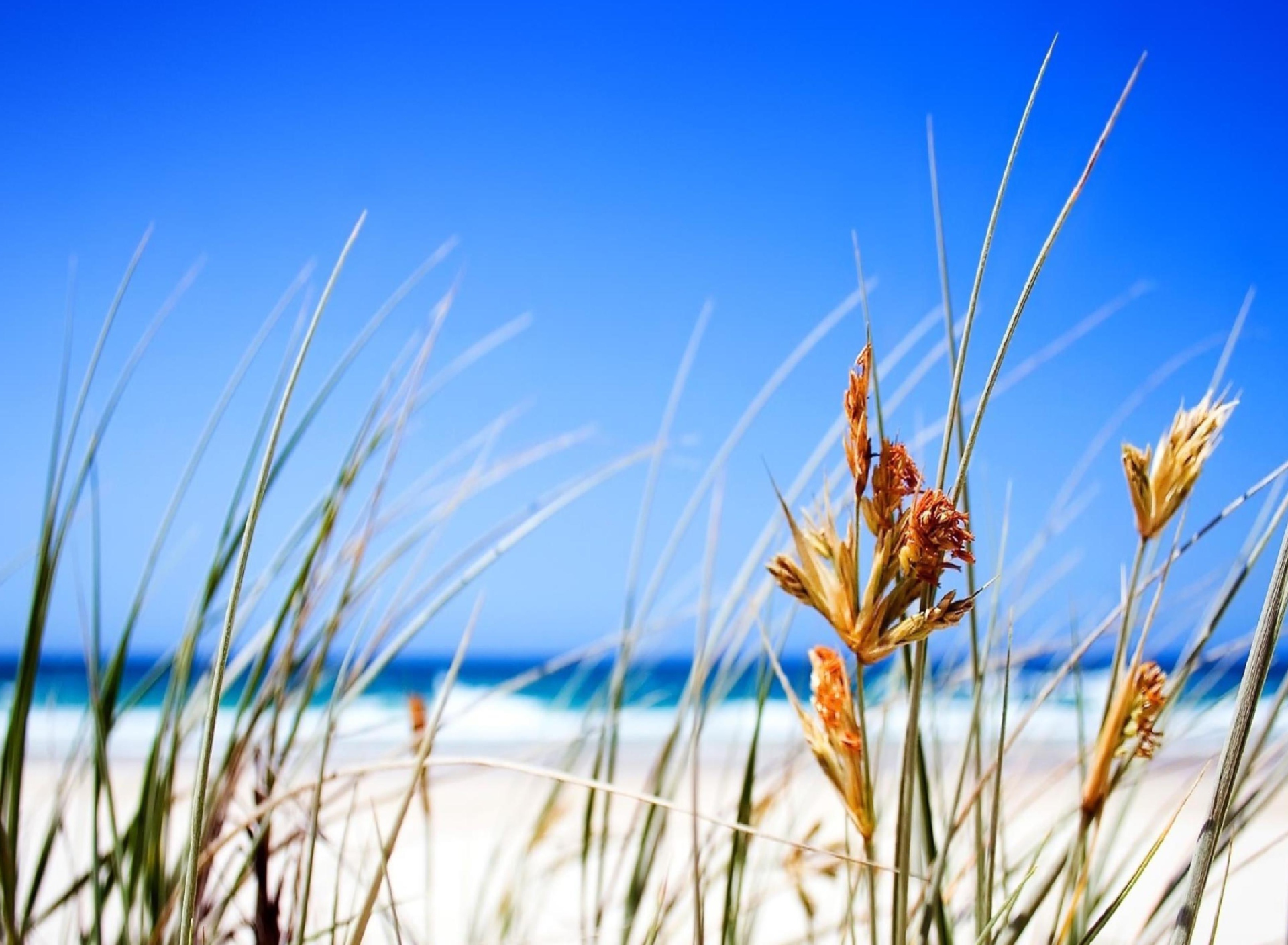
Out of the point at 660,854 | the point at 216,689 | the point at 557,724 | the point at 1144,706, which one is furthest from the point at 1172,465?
the point at 660,854

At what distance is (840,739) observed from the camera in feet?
1.25

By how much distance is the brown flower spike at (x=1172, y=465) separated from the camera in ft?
1.46

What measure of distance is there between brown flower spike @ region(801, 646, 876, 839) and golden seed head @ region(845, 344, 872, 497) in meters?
0.07

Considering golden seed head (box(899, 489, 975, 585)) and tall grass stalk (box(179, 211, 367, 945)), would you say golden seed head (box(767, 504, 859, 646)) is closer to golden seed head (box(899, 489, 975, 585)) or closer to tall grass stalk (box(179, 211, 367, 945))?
golden seed head (box(899, 489, 975, 585))

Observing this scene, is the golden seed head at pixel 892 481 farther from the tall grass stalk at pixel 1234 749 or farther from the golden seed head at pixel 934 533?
the tall grass stalk at pixel 1234 749

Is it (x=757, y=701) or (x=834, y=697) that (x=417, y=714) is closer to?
(x=757, y=701)

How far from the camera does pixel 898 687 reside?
106cm

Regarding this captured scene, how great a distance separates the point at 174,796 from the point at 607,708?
0.38 meters

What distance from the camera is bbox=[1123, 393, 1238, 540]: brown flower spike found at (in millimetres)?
445

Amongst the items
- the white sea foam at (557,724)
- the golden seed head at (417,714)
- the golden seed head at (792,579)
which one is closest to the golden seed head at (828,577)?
A: the golden seed head at (792,579)

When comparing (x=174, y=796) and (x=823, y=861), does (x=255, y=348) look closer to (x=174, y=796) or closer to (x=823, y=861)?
(x=174, y=796)

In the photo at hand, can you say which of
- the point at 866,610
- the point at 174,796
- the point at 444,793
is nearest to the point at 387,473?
the point at 174,796

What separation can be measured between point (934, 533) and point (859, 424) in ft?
0.15

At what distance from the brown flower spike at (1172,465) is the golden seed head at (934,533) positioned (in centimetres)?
14
